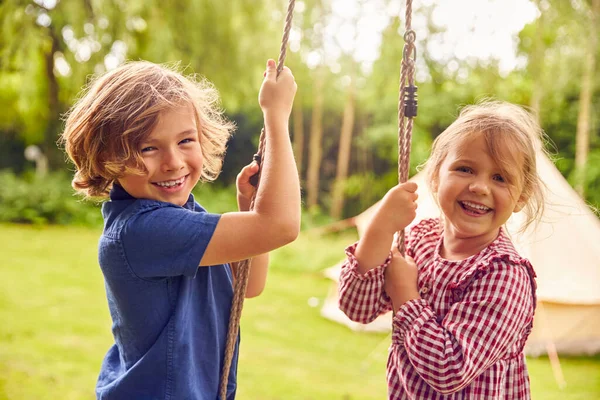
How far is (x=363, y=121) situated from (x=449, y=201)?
9.76 metres

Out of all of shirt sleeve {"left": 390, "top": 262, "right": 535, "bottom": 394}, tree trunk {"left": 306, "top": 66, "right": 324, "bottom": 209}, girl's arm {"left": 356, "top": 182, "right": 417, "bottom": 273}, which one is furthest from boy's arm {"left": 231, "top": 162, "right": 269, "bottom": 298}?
tree trunk {"left": 306, "top": 66, "right": 324, "bottom": 209}

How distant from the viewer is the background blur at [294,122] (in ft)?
14.1

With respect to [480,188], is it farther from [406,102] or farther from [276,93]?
[276,93]

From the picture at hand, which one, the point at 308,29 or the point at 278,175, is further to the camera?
the point at 308,29

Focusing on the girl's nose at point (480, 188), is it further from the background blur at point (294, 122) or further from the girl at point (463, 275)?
the background blur at point (294, 122)

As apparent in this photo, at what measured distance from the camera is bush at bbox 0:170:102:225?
9969mm

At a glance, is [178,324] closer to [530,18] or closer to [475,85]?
[530,18]

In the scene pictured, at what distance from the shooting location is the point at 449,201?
127 cm

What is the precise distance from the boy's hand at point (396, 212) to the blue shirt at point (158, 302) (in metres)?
0.36

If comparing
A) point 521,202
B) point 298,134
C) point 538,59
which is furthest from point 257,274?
point 298,134

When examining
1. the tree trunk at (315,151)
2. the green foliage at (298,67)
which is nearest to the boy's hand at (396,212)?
the green foliage at (298,67)

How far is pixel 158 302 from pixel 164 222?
16 centimetres

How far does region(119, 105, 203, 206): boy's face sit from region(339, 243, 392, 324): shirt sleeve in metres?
0.39

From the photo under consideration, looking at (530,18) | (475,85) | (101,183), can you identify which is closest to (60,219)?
(475,85)
